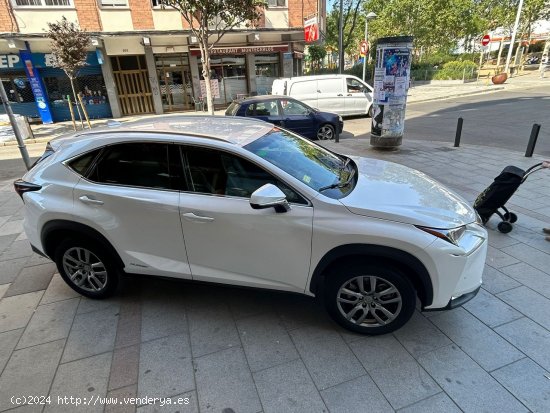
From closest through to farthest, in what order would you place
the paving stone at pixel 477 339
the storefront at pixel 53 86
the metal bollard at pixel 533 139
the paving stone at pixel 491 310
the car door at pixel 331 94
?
the paving stone at pixel 477 339 → the paving stone at pixel 491 310 → the metal bollard at pixel 533 139 → the car door at pixel 331 94 → the storefront at pixel 53 86

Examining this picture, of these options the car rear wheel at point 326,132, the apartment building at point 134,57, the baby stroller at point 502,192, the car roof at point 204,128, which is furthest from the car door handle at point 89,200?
the apartment building at point 134,57

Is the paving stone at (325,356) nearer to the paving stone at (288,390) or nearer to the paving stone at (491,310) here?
the paving stone at (288,390)

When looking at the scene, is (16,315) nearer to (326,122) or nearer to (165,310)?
(165,310)

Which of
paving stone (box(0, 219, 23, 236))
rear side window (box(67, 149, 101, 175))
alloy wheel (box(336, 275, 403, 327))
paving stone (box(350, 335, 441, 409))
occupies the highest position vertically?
rear side window (box(67, 149, 101, 175))

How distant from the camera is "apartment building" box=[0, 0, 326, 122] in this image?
16.0 m

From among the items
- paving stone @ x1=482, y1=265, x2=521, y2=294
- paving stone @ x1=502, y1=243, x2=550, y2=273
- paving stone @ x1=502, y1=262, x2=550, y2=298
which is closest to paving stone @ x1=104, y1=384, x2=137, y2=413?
paving stone @ x1=482, y1=265, x2=521, y2=294

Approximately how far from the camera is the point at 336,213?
252cm

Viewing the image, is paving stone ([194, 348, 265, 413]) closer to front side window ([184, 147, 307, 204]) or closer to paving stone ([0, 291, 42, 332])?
front side window ([184, 147, 307, 204])

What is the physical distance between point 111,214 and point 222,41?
59.9 ft

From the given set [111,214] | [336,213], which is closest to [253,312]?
[336,213]

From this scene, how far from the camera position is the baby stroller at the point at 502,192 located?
4066 mm

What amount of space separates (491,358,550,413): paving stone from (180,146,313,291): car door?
152 cm

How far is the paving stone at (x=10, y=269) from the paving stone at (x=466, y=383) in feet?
14.2

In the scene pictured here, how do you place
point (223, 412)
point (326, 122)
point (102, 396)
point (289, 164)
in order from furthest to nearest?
point (326, 122), point (289, 164), point (102, 396), point (223, 412)
